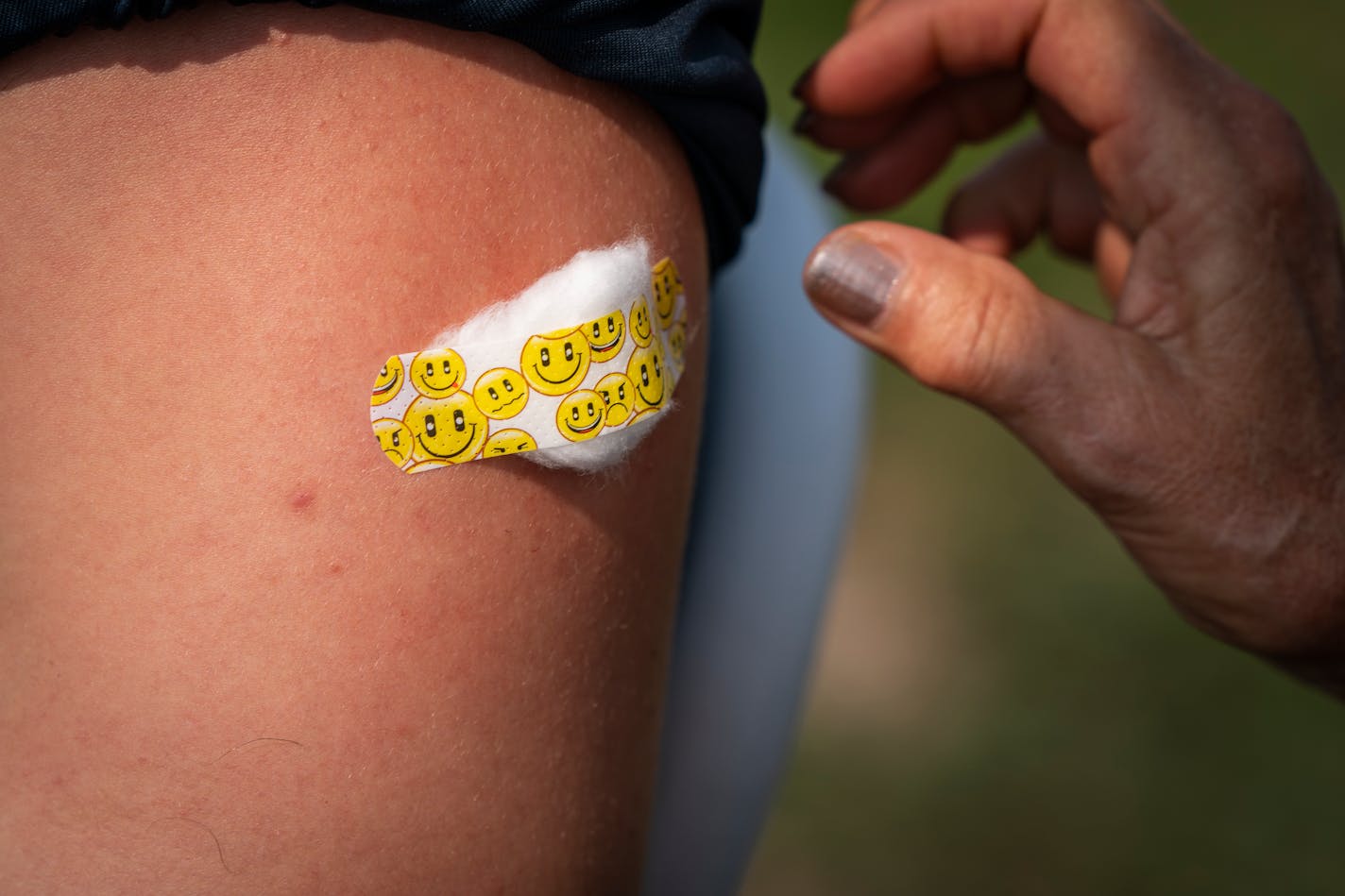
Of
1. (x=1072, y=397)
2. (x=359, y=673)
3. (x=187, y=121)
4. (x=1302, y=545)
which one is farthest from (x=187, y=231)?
(x=1302, y=545)

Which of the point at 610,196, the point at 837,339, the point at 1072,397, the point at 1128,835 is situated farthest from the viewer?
the point at 1128,835

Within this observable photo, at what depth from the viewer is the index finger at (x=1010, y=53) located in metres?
1.23

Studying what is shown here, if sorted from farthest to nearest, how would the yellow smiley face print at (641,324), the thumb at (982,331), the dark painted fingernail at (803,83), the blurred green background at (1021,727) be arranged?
1. the blurred green background at (1021,727)
2. the dark painted fingernail at (803,83)
3. the thumb at (982,331)
4. the yellow smiley face print at (641,324)

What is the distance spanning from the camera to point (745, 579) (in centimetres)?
124

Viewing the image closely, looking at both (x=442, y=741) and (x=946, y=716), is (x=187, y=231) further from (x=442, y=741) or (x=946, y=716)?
(x=946, y=716)

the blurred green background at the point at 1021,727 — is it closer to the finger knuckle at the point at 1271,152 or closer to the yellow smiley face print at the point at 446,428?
the finger knuckle at the point at 1271,152

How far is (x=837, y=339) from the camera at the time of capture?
1.39m

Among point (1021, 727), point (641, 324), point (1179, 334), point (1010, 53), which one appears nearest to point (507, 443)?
point (641, 324)

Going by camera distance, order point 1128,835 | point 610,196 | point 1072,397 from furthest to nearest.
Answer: point 1128,835 → point 1072,397 → point 610,196

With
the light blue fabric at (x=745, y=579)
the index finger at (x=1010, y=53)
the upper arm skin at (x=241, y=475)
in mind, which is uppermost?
the index finger at (x=1010, y=53)

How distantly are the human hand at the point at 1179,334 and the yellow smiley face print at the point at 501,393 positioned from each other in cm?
47

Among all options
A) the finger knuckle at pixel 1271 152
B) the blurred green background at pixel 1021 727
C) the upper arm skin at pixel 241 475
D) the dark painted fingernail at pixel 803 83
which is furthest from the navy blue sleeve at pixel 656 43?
the blurred green background at pixel 1021 727

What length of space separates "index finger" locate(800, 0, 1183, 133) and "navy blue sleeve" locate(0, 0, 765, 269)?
0.44 m

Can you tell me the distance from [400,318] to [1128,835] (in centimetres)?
217
